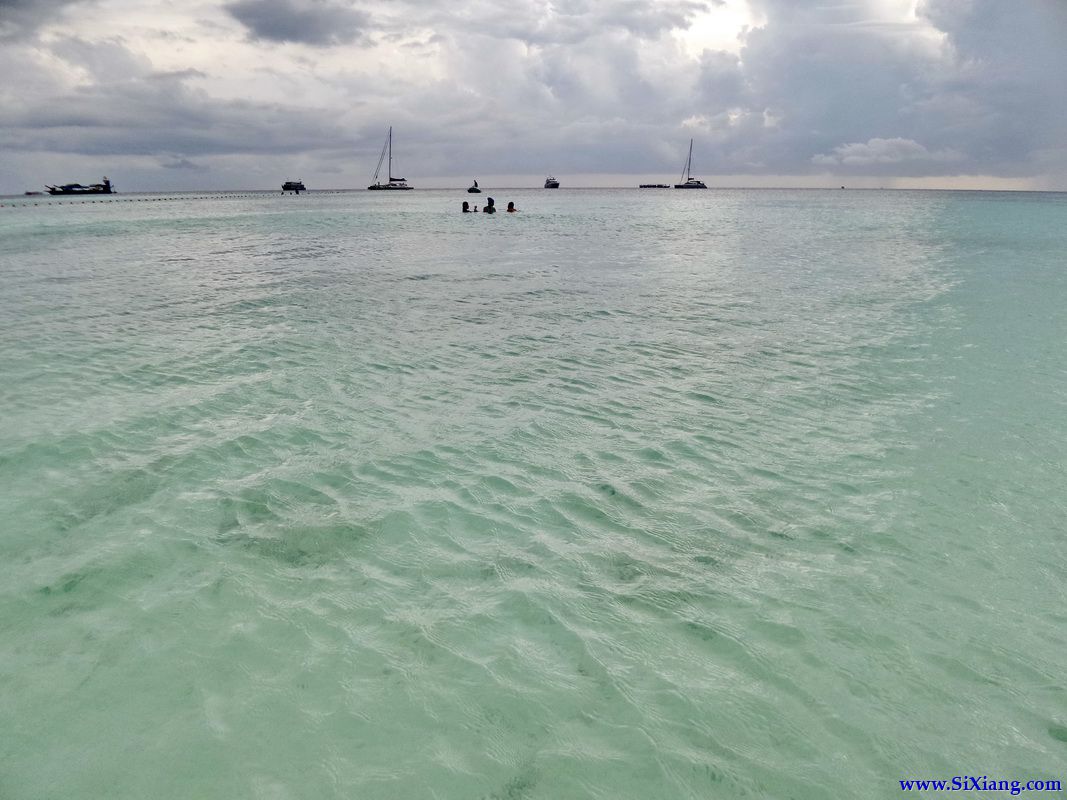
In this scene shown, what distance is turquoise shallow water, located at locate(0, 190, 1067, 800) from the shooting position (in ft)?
14.8

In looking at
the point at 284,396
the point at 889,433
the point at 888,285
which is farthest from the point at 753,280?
the point at 284,396

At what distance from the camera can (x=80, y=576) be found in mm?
6656

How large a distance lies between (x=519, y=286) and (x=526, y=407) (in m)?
16.2

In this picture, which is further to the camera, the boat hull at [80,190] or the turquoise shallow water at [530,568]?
the boat hull at [80,190]

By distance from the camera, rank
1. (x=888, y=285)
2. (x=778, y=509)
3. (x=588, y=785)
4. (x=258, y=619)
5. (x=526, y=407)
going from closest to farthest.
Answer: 1. (x=588, y=785)
2. (x=258, y=619)
3. (x=778, y=509)
4. (x=526, y=407)
5. (x=888, y=285)

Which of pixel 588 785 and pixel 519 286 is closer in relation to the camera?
pixel 588 785

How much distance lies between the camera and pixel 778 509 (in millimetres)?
7801

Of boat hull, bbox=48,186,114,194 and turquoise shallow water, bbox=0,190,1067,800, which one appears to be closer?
turquoise shallow water, bbox=0,190,1067,800

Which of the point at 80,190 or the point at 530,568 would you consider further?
the point at 80,190

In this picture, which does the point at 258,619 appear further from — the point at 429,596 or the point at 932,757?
the point at 932,757

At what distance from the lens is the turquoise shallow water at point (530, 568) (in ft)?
14.8

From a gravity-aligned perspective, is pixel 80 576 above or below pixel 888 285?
below

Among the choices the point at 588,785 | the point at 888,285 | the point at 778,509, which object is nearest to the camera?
the point at 588,785

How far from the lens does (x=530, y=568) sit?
669 centimetres
